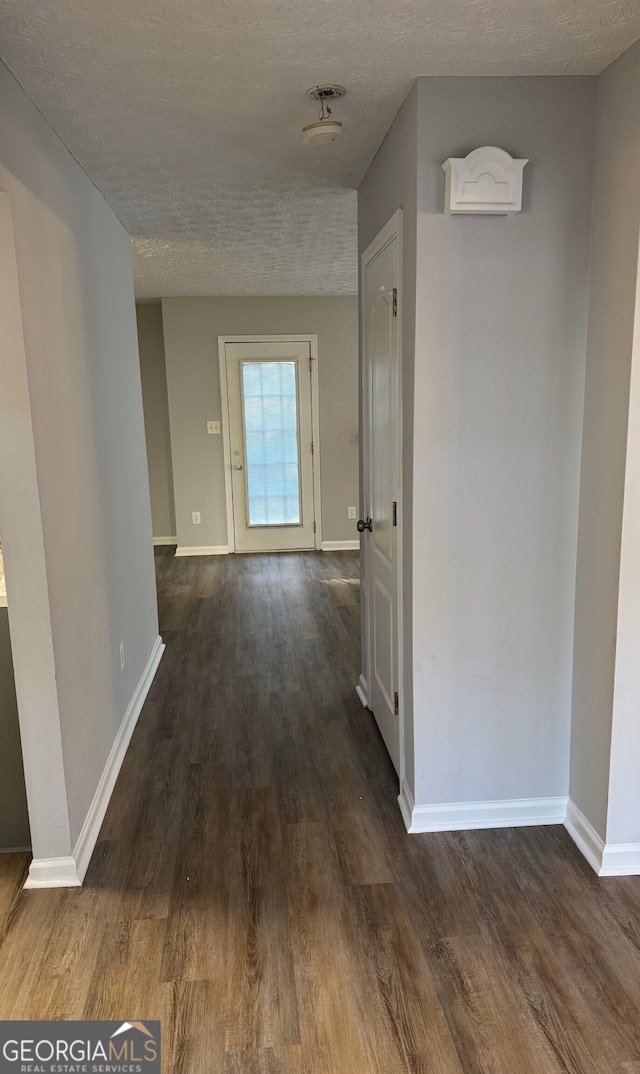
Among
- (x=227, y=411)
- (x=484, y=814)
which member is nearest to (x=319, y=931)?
(x=484, y=814)

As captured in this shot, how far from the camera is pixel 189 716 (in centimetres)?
345

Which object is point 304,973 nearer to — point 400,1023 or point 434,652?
point 400,1023

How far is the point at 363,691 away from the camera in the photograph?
355cm

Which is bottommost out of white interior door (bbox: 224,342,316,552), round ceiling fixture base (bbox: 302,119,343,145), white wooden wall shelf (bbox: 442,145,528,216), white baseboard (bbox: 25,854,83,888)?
white baseboard (bbox: 25,854,83,888)

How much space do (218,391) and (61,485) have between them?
179 inches

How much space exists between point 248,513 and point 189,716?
361 cm

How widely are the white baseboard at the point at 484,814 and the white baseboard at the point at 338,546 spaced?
4.55 m

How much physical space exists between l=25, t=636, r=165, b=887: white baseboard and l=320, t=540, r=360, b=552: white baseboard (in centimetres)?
380

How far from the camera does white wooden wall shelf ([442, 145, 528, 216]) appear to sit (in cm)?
206

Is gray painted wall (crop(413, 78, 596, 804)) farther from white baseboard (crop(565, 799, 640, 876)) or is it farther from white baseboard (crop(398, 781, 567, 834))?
white baseboard (crop(565, 799, 640, 876))

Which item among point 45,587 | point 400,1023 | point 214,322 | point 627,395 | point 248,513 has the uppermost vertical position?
point 214,322

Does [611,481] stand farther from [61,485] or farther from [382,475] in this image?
[61,485]

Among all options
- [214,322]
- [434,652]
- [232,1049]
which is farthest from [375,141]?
[214,322]

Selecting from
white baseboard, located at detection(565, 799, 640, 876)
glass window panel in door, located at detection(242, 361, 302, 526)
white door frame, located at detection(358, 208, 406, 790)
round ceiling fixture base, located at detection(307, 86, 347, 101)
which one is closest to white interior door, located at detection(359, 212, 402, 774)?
white door frame, located at detection(358, 208, 406, 790)
